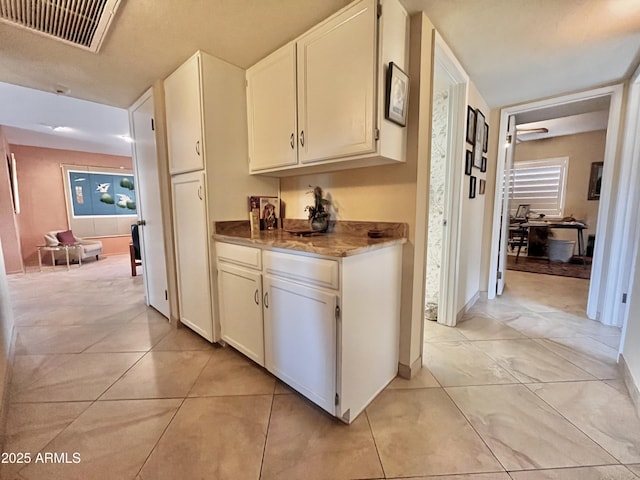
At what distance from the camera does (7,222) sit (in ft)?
14.7

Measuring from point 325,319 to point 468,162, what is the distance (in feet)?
6.43

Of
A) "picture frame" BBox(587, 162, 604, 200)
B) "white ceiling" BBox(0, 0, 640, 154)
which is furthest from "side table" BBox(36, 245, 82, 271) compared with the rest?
"picture frame" BBox(587, 162, 604, 200)

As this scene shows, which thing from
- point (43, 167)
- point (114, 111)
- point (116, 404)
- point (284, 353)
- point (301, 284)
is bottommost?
point (116, 404)

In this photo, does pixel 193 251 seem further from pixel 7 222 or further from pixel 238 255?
pixel 7 222

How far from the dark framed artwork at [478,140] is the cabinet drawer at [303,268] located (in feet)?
6.69

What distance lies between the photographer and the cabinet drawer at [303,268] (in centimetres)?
126

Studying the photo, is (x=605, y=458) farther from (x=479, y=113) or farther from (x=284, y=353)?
(x=479, y=113)

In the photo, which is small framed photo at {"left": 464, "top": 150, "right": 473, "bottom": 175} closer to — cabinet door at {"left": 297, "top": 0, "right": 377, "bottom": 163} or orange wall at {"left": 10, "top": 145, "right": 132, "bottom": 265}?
cabinet door at {"left": 297, "top": 0, "right": 377, "bottom": 163}

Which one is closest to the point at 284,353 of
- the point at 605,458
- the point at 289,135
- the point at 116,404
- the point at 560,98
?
the point at 116,404

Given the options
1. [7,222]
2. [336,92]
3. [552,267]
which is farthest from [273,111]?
[7,222]

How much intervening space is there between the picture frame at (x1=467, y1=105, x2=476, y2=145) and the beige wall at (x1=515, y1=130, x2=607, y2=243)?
14.7ft

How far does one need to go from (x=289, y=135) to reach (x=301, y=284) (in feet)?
3.32

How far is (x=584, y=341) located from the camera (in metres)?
2.17

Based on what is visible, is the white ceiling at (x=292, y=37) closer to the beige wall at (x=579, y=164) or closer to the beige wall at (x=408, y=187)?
the beige wall at (x=408, y=187)
